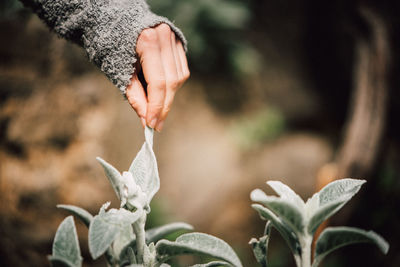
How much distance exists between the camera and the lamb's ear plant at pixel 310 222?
55 centimetres

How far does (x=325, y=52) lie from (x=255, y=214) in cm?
237

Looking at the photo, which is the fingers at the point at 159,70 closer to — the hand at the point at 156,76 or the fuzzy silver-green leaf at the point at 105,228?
the hand at the point at 156,76

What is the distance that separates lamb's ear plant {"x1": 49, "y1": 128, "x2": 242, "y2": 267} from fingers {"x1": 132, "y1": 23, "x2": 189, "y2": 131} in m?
0.06

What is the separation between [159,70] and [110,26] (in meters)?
0.18

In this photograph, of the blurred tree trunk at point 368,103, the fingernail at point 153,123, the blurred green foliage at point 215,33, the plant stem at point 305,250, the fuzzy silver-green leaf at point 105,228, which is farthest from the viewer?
the blurred green foliage at point 215,33

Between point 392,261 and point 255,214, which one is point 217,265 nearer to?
point 392,261

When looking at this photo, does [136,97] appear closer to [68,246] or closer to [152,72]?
[152,72]

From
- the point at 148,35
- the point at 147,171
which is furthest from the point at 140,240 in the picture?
the point at 148,35

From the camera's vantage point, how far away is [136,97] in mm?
776

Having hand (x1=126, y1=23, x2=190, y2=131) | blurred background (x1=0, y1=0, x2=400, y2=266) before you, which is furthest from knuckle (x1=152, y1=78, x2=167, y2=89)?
blurred background (x1=0, y1=0, x2=400, y2=266)

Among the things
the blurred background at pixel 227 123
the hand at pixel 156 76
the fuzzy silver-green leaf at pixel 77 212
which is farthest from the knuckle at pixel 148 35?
the blurred background at pixel 227 123

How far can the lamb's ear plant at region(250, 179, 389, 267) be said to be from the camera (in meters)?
0.55

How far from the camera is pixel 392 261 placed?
227cm

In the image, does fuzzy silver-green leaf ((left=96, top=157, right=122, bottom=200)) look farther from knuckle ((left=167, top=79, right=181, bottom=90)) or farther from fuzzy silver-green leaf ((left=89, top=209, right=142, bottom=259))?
knuckle ((left=167, top=79, right=181, bottom=90))
